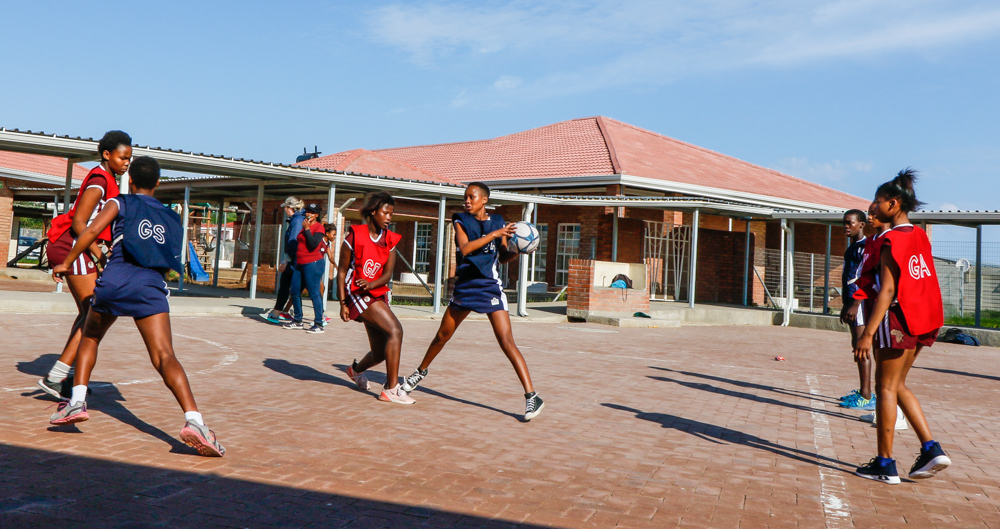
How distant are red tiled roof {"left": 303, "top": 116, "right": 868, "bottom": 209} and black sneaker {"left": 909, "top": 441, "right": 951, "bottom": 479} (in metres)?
18.2

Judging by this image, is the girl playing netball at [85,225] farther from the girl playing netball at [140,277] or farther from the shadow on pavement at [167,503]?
the shadow on pavement at [167,503]

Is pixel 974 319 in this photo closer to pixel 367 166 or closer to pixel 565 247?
pixel 565 247

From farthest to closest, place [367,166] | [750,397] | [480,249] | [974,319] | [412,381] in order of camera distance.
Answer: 1. [367,166]
2. [974,319]
3. [750,397]
4. [412,381]
5. [480,249]

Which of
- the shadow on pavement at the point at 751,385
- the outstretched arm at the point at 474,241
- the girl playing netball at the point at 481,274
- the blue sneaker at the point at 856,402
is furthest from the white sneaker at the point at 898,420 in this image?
the outstretched arm at the point at 474,241

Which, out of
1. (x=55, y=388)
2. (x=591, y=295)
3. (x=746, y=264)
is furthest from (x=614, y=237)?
(x=55, y=388)

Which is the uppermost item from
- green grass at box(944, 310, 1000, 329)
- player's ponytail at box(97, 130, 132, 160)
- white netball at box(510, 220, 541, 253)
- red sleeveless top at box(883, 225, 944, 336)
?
player's ponytail at box(97, 130, 132, 160)

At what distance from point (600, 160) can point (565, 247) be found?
3.09 m

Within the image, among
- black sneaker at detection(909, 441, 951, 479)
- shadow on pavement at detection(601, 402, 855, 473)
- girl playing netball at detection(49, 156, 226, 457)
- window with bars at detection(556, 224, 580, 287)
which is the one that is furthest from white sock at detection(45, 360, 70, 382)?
window with bars at detection(556, 224, 580, 287)

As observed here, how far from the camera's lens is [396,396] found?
6.20 metres

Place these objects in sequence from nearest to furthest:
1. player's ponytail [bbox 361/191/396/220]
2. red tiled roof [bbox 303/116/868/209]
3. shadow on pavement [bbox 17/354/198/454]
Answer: shadow on pavement [bbox 17/354/198/454] → player's ponytail [bbox 361/191/396/220] → red tiled roof [bbox 303/116/868/209]

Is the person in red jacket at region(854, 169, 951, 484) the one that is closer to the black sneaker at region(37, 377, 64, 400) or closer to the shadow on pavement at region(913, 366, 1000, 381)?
the black sneaker at region(37, 377, 64, 400)

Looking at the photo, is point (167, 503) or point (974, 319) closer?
point (167, 503)

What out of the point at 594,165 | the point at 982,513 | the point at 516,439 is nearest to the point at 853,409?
the point at 982,513

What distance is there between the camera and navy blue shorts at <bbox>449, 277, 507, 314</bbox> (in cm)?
600
